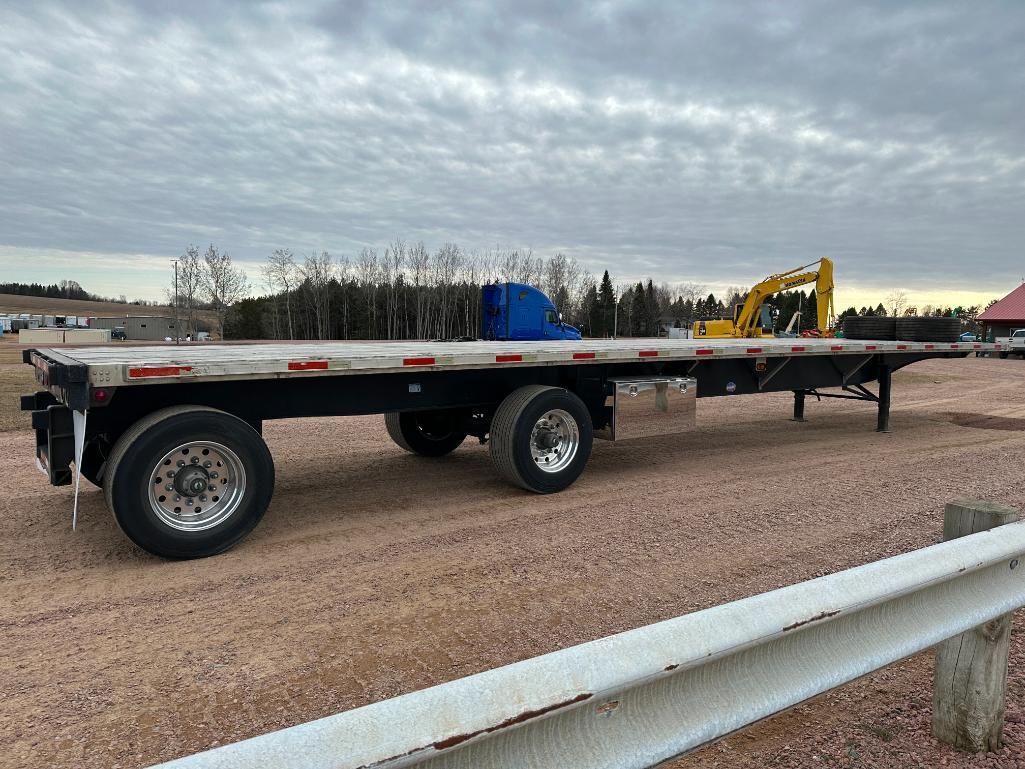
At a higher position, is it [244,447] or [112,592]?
[244,447]

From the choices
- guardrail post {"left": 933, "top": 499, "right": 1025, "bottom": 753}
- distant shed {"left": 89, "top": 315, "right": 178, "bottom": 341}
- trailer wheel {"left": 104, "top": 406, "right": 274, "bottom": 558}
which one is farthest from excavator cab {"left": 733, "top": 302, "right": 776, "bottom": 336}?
distant shed {"left": 89, "top": 315, "right": 178, "bottom": 341}

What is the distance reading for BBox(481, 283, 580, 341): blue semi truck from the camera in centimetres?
1437

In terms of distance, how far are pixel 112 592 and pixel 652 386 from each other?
554 centimetres

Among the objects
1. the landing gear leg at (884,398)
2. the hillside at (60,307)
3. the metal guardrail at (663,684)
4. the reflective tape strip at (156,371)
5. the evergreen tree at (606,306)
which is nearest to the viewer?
the metal guardrail at (663,684)

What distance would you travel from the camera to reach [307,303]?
224 ft

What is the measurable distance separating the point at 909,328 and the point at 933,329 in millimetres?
386

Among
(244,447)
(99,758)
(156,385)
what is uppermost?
(156,385)

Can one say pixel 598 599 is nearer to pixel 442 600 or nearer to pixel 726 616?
pixel 442 600

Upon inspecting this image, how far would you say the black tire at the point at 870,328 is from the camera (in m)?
12.9

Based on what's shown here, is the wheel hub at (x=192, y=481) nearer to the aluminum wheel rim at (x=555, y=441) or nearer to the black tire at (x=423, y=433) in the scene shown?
the aluminum wheel rim at (x=555, y=441)

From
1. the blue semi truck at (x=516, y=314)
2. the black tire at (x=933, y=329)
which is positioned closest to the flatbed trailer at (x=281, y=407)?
the black tire at (x=933, y=329)

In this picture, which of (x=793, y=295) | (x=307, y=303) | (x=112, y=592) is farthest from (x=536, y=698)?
(x=793, y=295)

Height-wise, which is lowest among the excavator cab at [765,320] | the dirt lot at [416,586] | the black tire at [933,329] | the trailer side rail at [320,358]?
the dirt lot at [416,586]

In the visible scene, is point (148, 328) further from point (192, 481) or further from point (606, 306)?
point (192, 481)
